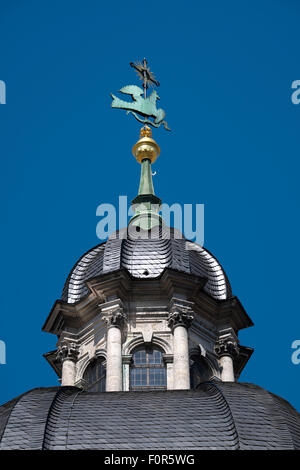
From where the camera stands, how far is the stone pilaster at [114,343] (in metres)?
36.4

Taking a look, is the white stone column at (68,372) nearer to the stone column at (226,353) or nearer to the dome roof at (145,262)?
the dome roof at (145,262)

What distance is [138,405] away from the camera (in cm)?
2958

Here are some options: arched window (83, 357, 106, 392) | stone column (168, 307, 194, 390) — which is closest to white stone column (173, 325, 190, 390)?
stone column (168, 307, 194, 390)

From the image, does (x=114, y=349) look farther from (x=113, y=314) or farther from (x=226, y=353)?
(x=226, y=353)

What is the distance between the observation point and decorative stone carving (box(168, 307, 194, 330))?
38.1 m

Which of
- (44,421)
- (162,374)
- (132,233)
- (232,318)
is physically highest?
(132,233)

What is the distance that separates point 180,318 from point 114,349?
2.33 m

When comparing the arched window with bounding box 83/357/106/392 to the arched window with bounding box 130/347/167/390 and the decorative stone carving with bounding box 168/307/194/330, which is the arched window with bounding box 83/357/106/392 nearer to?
the arched window with bounding box 130/347/167/390

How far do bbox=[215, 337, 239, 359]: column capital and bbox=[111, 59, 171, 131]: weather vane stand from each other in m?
11.0

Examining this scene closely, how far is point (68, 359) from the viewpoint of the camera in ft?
129

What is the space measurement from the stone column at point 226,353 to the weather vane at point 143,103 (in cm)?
1106

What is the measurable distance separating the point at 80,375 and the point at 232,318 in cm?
538
